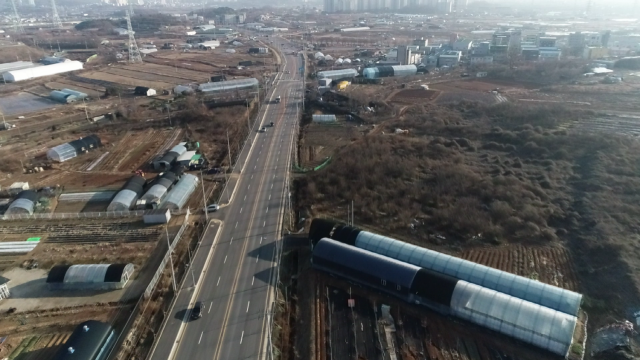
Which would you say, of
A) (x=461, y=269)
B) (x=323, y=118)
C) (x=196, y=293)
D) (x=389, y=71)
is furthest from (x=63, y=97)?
(x=461, y=269)

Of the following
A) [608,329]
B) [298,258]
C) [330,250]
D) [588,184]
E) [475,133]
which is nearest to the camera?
[608,329]

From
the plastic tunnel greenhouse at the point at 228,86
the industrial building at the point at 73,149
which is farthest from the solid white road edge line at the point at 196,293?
the plastic tunnel greenhouse at the point at 228,86

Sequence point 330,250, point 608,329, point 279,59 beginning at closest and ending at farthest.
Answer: point 608,329
point 330,250
point 279,59

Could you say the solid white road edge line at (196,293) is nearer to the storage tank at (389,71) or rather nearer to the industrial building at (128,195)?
the industrial building at (128,195)

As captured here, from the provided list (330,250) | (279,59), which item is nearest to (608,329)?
(330,250)

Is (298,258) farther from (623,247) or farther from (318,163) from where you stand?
(623,247)

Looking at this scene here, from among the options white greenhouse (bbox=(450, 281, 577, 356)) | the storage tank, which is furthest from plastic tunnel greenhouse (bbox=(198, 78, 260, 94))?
white greenhouse (bbox=(450, 281, 577, 356))
